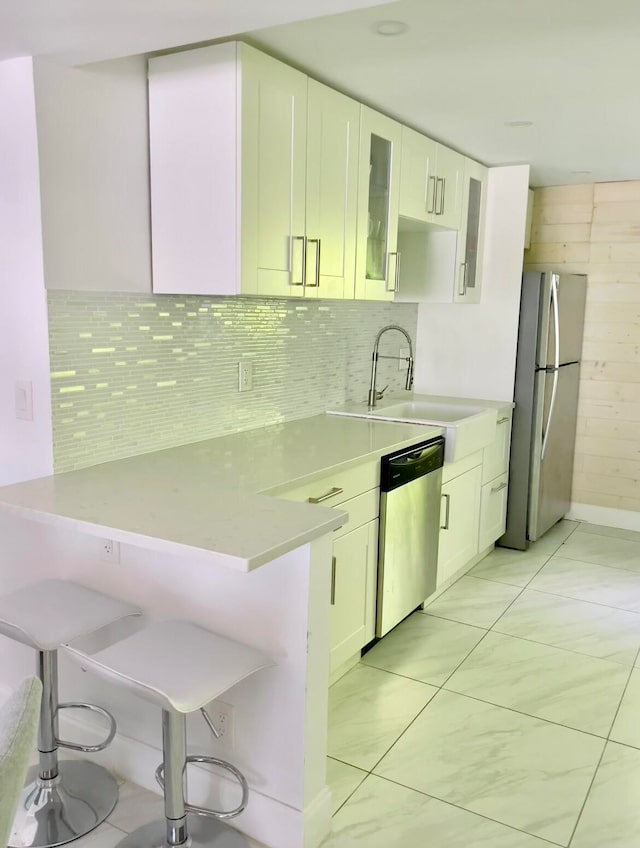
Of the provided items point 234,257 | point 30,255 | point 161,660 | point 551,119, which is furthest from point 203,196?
point 551,119

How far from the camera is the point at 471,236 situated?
4.01m

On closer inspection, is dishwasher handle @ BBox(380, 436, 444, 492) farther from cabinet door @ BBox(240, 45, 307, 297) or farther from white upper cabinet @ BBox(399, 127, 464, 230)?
white upper cabinet @ BBox(399, 127, 464, 230)

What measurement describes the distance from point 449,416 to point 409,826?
2.28 meters

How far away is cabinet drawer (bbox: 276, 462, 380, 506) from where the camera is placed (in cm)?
234

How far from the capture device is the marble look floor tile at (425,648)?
287 centimetres

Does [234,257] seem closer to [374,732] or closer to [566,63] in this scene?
[566,63]

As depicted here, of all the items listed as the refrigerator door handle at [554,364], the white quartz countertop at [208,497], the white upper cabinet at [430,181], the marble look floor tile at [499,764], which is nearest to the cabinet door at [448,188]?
the white upper cabinet at [430,181]

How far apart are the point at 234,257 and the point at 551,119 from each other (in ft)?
5.42

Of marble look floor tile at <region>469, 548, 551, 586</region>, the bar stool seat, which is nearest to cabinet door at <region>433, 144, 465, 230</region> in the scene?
marble look floor tile at <region>469, 548, 551, 586</region>

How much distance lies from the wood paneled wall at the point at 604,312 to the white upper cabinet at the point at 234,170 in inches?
100

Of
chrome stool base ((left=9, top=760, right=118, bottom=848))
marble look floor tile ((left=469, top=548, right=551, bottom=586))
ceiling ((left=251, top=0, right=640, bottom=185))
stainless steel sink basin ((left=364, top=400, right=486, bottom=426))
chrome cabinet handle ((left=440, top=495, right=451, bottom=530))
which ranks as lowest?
marble look floor tile ((left=469, top=548, right=551, bottom=586))

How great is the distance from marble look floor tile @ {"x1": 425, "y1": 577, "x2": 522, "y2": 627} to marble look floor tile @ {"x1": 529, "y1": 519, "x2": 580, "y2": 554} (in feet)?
2.27

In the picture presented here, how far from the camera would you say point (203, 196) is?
92.7 inches

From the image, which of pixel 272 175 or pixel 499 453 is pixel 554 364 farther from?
pixel 272 175
